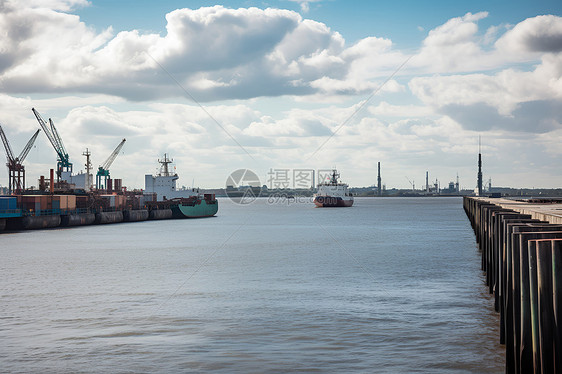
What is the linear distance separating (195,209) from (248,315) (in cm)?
13048

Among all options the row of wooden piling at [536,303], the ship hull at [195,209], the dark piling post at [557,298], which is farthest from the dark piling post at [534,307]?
the ship hull at [195,209]

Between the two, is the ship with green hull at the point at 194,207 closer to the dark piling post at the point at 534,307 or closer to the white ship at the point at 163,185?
the white ship at the point at 163,185

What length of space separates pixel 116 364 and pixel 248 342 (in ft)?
15.6

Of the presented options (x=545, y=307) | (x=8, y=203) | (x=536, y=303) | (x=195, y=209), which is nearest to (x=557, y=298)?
(x=545, y=307)

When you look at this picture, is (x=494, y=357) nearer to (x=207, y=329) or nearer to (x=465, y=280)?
(x=207, y=329)

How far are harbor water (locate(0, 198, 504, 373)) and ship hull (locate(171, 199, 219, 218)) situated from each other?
97.0 meters

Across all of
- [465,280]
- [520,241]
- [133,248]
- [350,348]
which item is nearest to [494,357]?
[350,348]

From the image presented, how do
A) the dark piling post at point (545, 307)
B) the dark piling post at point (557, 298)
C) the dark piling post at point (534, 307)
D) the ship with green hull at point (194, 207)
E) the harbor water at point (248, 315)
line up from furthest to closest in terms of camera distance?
1. the ship with green hull at point (194, 207)
2. the harbor water at point (248, 315)
3. the dark piling post at point (534, 307)
4. the dark piling post at point (545, 307)
5. the dark piling post at point (557, 298)

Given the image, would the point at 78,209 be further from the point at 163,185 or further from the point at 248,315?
the point at 248,315

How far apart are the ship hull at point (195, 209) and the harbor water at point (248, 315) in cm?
9699

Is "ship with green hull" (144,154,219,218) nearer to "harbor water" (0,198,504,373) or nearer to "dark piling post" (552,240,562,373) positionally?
"harbor water" (0,198,504,373)

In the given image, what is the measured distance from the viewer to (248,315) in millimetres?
25703

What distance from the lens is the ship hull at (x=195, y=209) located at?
14862cm

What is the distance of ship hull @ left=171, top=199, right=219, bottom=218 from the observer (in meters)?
149
